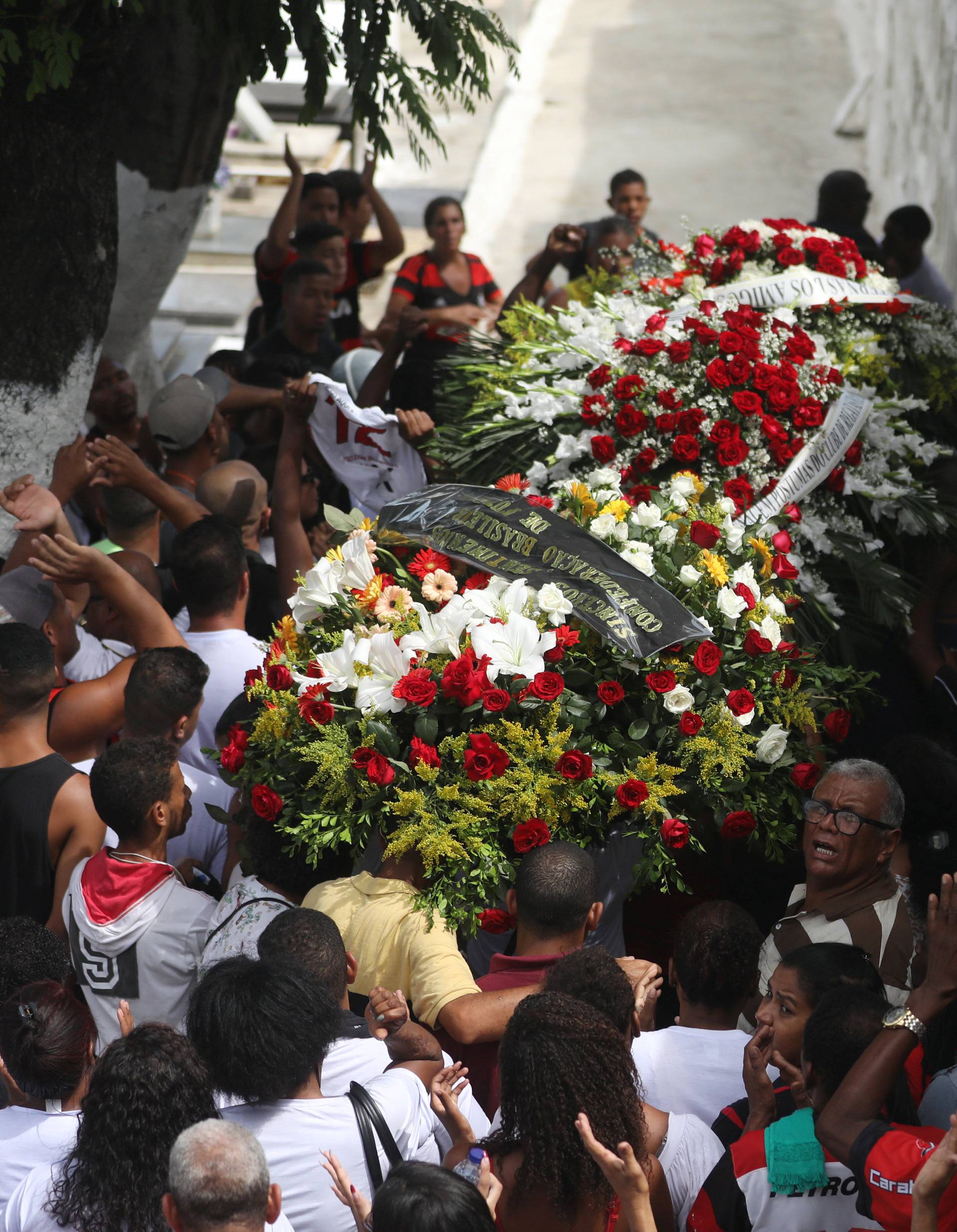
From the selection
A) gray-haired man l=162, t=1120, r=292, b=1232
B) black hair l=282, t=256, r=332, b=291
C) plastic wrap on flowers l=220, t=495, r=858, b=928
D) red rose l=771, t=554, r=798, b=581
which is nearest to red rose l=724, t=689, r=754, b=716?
plastic wrap on flowers l=220, t=495, r=858, b=928

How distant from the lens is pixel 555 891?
3.33 m

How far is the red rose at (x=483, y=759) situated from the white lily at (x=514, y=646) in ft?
0.62

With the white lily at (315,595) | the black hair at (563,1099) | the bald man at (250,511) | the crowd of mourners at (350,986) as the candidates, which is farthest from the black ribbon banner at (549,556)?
the black hair at (563,1099)

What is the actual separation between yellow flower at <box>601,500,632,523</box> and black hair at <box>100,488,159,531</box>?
6.04 feet

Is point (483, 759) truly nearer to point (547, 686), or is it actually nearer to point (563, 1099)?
point (547, 686)

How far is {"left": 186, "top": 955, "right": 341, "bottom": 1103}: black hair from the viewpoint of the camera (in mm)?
2781

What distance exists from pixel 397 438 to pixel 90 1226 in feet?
11.1

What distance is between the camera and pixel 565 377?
5465 mm

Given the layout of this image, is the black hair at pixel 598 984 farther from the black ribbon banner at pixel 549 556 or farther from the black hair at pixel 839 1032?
the black ribbon banner at pixel 549 556

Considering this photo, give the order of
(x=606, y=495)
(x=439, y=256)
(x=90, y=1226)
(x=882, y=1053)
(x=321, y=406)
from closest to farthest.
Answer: (x=90, y=1226), (x=882, y=1053), (x=606, y=495), (x=321, y=406), (x=439, y=256)

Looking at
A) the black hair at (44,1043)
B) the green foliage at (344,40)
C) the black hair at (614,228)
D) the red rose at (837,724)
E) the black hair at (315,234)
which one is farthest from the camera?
the black hair at (614,228)

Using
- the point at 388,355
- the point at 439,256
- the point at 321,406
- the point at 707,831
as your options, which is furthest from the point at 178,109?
the point at 707,831

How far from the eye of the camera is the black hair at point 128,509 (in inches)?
209

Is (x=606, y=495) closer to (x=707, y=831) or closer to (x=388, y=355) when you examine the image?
(x=707, y=831)
